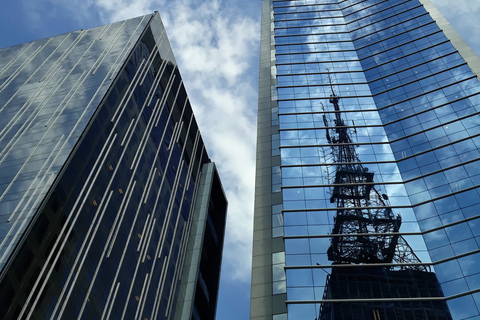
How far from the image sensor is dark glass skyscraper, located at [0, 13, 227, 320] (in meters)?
42.0

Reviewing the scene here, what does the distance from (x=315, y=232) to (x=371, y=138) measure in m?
19.5


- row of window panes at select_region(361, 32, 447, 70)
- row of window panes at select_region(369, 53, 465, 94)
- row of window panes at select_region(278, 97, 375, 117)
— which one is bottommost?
row of window panes at select_region(278, 97, 375, 117)

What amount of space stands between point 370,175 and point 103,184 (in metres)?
31.0

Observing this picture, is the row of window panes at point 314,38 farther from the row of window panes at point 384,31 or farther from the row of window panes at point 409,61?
the row of window panes at point 409,61

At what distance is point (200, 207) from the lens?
3263 inches

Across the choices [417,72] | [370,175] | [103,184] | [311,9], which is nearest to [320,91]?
[417,72]

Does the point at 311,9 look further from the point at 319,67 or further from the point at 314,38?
the point at 319,67

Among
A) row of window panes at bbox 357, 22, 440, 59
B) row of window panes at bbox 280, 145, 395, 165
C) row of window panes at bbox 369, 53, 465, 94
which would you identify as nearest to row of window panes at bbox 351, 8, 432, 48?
row of window panes at bbox 357, 22, 440, 59

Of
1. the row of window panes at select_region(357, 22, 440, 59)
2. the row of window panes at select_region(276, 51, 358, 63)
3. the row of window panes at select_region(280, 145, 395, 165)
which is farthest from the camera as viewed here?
the row of window panes at select_region(276, 51, 358, 63)

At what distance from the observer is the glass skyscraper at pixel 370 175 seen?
44.7 metres

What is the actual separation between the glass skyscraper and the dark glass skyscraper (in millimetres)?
14994

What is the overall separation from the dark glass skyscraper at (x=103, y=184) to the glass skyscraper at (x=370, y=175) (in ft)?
49.2

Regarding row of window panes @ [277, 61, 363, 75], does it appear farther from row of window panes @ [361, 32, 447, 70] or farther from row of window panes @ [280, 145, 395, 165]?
row of window panes @ [280, 145, 395, 165]

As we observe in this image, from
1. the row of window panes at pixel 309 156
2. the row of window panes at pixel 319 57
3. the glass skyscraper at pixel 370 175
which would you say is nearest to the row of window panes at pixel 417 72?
the glass skyscraper at pixel 370 175
